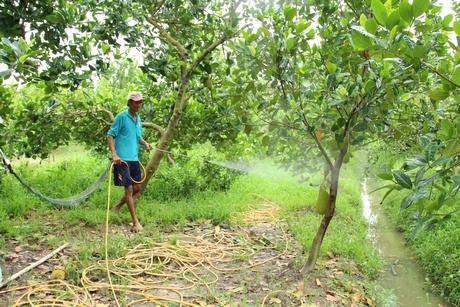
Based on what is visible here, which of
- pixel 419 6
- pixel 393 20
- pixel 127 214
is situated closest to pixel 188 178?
pixel 127 214

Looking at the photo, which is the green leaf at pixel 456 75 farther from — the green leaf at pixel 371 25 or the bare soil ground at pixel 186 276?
the bare soil ground at pixel 186 276

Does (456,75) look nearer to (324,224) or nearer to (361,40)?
(361,40)

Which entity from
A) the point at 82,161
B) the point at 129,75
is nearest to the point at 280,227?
the point at 82,161

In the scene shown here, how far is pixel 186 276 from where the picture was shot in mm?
3062

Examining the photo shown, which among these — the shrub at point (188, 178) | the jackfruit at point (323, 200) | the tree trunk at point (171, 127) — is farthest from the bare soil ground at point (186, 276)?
the shrub at point (188, 178)

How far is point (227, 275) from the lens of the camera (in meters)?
3.13

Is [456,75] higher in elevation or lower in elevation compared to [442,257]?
higher

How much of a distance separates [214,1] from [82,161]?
3.52m

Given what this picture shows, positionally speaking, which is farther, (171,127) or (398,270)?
(171,127)

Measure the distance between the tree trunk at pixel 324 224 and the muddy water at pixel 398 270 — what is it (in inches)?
30.3

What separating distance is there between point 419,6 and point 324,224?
79.5 inches

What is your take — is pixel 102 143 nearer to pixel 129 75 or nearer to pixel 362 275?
pixel 362 275

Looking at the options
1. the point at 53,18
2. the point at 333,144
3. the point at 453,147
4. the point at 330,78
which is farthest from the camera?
the point at 333,144

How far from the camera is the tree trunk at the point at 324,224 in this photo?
2.98 m
